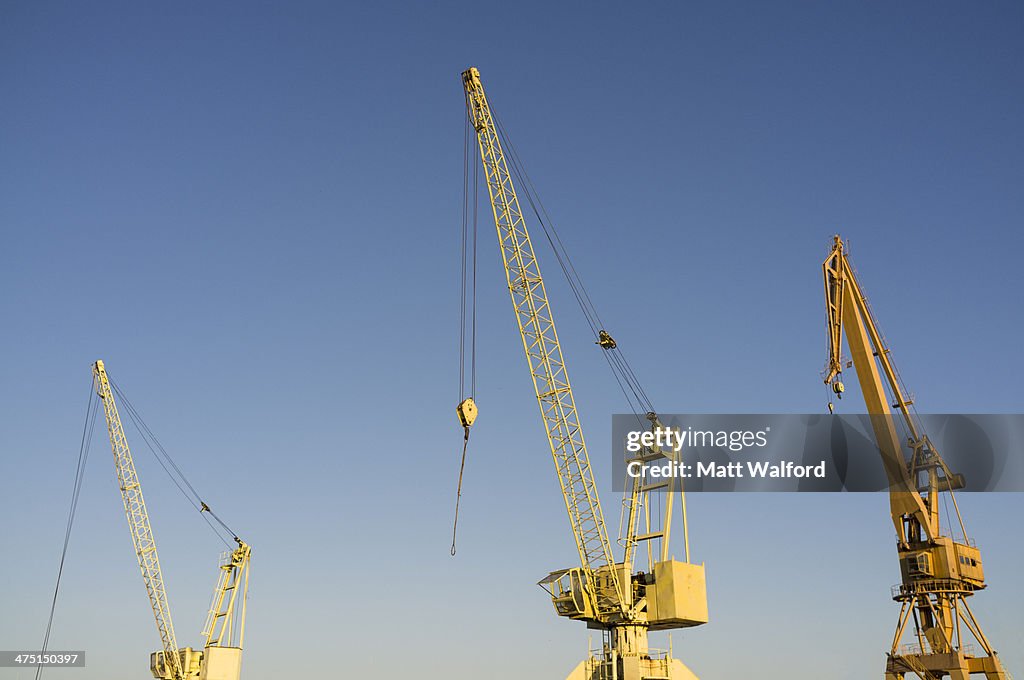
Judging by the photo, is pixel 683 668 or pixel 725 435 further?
pixel 683 668

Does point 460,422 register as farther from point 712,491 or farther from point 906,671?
point 906,671

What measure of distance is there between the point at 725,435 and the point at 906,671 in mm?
27401

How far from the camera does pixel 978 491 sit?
211 ft

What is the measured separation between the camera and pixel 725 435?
172 feet

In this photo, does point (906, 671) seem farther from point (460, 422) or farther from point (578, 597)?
point (460, 422)

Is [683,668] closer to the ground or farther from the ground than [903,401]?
closer to the ground

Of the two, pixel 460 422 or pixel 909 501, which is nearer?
pixel 460 422

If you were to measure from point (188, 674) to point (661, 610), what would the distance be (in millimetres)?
49518

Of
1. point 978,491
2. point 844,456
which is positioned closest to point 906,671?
point 978,491

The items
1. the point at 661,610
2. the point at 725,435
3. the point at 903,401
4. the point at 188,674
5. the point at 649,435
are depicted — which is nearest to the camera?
the point at 725,435

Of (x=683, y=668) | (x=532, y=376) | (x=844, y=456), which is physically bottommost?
(x=683, y=668)

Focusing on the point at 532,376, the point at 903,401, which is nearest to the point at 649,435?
the point at 532,376

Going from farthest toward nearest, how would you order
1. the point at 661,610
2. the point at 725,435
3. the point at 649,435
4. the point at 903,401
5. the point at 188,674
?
1. the point at 188,674
2. the point at 903,401
3. the point at 649,435
4. the point at 661,610
5. the point at 725,435

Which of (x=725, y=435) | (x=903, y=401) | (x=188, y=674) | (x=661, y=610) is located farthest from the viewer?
(x=188, y=674)
